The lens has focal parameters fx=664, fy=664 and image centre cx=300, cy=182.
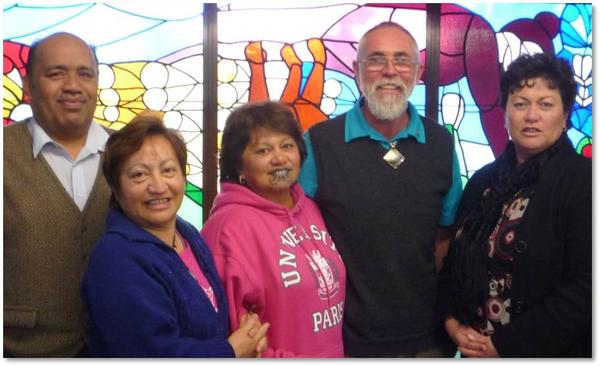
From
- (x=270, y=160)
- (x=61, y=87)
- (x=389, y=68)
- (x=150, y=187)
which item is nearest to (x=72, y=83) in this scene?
(x=61, y=87)

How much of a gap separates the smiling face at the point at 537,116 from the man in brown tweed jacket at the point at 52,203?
1191 mm

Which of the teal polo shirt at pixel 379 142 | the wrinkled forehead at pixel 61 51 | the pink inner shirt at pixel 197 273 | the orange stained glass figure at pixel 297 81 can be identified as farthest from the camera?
the orange stained glass figure at pixel 297 81

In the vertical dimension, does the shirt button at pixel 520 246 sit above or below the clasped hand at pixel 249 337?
above

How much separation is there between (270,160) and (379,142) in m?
0.40

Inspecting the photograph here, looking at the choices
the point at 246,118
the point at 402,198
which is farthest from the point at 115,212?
the point at 402,198

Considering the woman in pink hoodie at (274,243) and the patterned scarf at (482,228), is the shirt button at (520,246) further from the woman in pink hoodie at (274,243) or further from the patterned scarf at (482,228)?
the woman in pink hoodie at (274,243)

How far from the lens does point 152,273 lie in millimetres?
1562

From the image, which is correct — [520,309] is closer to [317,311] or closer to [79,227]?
[317,311]

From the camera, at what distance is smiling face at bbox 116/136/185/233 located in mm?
1627

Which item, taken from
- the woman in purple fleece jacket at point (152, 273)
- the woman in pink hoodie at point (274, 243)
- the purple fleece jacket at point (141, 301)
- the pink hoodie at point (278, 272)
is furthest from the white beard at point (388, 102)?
the purple fleece jacket at point (141, 301)

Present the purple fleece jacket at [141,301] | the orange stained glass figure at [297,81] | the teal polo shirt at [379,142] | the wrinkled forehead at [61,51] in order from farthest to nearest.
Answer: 1. the orange stained glass figure at [297,81]
2. the teal polo shirt at [379,142]
3. the wrinkled forehead at [61,51]
4. the purple fleece jacket at [141,301]

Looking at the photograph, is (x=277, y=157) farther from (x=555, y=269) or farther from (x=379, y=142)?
(x=555, y=269)

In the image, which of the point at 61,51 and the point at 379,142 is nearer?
the point at 61,51

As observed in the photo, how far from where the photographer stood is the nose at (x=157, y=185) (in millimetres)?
1618
